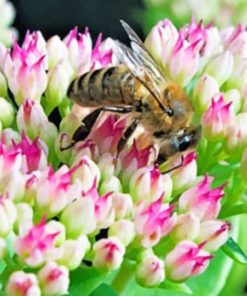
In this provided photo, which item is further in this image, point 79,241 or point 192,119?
point 192,119

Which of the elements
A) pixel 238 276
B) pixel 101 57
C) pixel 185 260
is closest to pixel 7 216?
pixel 185 260

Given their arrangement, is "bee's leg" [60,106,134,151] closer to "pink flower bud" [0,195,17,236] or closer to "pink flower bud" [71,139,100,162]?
"pink flower bud" [71,139,100,162]

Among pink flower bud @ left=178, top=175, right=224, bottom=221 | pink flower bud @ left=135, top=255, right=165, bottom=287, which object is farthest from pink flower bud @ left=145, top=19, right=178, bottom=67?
pink flower bud @ left=135, top=255, right=165, bottom=287

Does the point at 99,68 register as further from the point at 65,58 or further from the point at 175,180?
the point at 175,180

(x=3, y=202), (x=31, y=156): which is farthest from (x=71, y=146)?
(x=3, y=202)

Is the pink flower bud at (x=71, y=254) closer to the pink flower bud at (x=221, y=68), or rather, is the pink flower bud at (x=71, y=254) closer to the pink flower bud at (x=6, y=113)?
the pink flower bud at (x=6, y=113)

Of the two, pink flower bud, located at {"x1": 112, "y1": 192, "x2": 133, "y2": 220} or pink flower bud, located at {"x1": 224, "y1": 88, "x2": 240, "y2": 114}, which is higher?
pink flower bud, located at {"x1": 224, "y1": 88, "x2": 240, "y2": 114}
